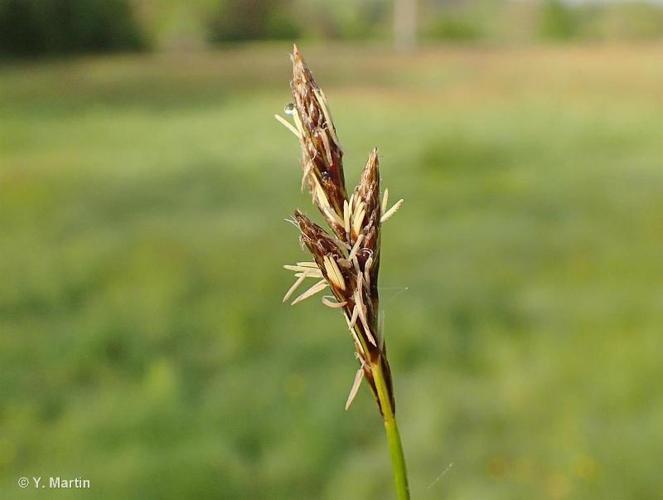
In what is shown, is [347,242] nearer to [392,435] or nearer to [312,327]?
[392,435]

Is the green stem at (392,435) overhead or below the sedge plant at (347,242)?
below

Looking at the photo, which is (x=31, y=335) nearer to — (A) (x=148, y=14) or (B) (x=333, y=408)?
(B) (x=333, y=408)

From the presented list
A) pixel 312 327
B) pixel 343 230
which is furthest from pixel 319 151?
pixel 312 327

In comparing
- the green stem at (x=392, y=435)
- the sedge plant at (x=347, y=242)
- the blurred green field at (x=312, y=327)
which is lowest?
the blurred green field at (x=312, y=327)

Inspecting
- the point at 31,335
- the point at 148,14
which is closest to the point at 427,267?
the point at 31,335

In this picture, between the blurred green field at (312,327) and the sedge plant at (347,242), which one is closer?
the sedge plant at (347,242)
